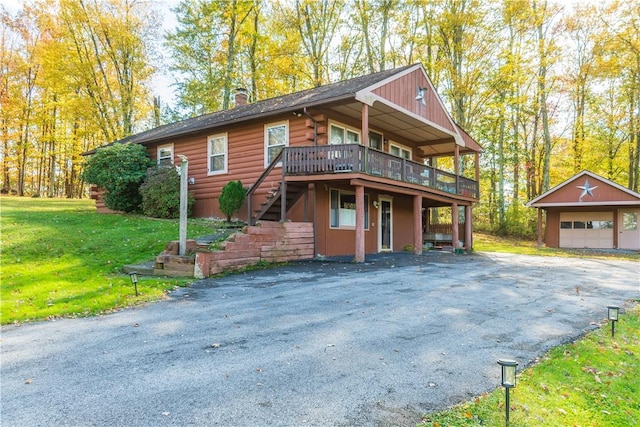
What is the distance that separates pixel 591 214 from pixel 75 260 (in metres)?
25.1

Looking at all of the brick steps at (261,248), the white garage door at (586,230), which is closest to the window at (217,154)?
the brick steps at (261,248)

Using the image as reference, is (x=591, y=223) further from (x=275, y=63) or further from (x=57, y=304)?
(x=57, y=304)

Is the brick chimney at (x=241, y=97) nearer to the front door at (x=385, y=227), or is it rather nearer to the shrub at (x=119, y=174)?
the shrub at (x=119, y=174)

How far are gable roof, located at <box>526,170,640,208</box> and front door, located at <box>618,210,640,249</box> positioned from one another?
4.80 ft

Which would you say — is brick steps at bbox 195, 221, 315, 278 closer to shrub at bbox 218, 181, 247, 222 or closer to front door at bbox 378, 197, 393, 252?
shrub at bbox 218, 181, 247, 222

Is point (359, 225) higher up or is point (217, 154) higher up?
point (217, 154)

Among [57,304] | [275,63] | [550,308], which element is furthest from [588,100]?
[57,304]

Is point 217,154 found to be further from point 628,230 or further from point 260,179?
point 628,230

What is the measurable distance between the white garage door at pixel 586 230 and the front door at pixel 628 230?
445 mm

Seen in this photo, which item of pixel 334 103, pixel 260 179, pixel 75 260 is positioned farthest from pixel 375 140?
pixel 75 260

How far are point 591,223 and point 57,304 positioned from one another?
2550 cm

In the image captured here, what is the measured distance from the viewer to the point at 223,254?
908 centimetres

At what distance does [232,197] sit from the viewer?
502 inches

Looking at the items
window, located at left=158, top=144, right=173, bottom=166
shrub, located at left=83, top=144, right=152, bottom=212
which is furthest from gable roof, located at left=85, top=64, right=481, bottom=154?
shrub, located at left=83, top=144, right=152, bottom=212
